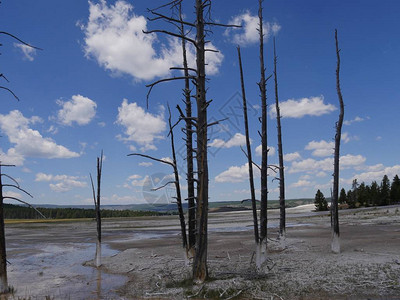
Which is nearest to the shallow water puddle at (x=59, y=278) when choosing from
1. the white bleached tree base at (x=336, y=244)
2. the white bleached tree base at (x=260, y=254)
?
the white bleached tree base at (x=260, y=254)

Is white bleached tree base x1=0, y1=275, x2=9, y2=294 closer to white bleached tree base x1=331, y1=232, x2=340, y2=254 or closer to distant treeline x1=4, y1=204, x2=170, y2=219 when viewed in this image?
white bleached tree base x1=331, y1=232, x2=340, y2=254

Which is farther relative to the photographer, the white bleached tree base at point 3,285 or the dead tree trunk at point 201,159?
the white bleached tree base at point 3,285

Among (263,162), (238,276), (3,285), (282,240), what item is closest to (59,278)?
(3,285)

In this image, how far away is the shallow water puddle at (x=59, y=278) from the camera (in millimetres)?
13863

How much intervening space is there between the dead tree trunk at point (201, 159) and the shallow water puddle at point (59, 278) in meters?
3.51

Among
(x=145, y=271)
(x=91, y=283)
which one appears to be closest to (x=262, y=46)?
(x=145, y=271)

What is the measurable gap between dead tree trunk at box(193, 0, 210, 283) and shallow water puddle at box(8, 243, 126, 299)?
3510mm

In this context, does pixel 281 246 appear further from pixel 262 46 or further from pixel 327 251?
pixel 262 46

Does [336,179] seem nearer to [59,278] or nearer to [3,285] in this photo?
[59,278]

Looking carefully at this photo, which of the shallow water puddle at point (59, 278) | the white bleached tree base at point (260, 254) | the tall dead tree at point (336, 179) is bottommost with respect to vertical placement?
the shallow water puddle at point (59, 278)

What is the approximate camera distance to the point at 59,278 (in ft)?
56.0

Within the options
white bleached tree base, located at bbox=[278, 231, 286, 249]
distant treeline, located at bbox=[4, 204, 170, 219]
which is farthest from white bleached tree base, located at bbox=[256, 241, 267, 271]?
distant treeline, located at bbox=[4, 204, 170, 219]

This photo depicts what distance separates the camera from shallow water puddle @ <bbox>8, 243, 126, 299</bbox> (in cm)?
1386

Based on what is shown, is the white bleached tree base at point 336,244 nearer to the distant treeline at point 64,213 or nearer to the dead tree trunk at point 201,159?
the dead tree trunk at point 201,159
